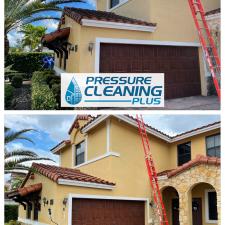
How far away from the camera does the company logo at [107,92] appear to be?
882cm

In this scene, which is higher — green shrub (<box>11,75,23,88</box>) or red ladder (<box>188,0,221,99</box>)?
red ladder (<box>188,0,221,99</box>)

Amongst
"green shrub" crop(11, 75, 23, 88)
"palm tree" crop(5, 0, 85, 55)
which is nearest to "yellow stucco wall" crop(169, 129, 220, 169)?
"palm tree" crop(5, 0, 85, 55)

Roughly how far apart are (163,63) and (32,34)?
141 inches

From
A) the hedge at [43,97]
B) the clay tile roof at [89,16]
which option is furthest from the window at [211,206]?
the hedge at [43,97]

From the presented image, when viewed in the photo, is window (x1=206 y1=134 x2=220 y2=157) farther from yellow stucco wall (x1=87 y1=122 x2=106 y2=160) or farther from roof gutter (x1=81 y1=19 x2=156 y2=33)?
roof gutter (x1=81 y1=19 x2=156 y2=33)

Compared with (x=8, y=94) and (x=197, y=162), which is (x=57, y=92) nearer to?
(x=8, y=94)

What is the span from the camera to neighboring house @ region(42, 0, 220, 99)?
32.4ft

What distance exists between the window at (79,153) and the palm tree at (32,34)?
153 inches

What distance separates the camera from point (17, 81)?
927 cm

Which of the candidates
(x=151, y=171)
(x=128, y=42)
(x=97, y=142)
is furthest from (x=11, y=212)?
(x=128, y=42)

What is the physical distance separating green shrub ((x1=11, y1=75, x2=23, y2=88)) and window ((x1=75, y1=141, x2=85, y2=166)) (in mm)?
4299

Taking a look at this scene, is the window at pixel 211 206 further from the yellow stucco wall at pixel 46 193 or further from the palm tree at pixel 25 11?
the palm tree at pixel 25 11

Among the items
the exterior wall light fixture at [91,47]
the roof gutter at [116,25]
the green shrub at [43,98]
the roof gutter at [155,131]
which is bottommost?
the roof gutter at [155,131]

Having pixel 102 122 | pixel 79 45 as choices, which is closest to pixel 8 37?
pixel 79 45
